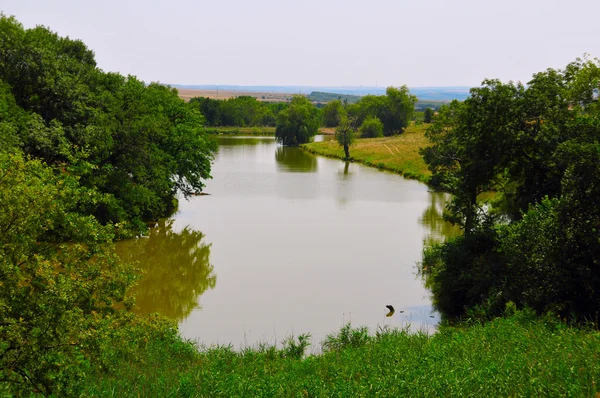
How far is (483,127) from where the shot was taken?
1823 centimetres

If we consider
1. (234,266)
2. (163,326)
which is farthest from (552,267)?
(234,266)

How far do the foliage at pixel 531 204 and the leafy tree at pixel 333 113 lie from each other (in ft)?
280

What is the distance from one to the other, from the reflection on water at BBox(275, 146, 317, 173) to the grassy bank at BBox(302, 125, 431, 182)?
2.21 meters

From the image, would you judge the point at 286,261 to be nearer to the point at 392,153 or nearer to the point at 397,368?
the point at 397,368

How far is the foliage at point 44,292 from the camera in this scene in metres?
7.27

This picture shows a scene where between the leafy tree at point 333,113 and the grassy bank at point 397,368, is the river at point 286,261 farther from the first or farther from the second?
the leafy tree at point 333,113

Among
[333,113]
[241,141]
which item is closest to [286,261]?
[241,141]

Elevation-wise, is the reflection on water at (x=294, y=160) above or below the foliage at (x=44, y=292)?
below

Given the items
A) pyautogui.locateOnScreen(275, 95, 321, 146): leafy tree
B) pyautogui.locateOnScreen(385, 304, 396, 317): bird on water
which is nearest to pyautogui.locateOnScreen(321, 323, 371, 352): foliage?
pyautogui.locateOnScreen(385, 304, 396, 317): bird on water

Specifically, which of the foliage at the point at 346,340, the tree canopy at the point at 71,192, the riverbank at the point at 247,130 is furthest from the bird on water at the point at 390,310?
the riverbank at the point at 247,130

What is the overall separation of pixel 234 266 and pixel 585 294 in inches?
531

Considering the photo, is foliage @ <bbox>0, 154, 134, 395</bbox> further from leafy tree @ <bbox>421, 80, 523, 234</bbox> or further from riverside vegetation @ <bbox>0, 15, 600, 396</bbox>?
leafy tree @ <bbox>421, 80, 523, 234</bbox>

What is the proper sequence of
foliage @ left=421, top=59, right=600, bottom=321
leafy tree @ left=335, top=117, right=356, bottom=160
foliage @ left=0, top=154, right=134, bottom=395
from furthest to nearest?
1. leafy tree @ left=335, top=117, right=356, bottom=160
2. foliage @ left=421, top=59, right=600, bottom=321
3. foliage @ left=0, top=154, right=134, bottom=395

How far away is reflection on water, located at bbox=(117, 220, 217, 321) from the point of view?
62.4 feet
